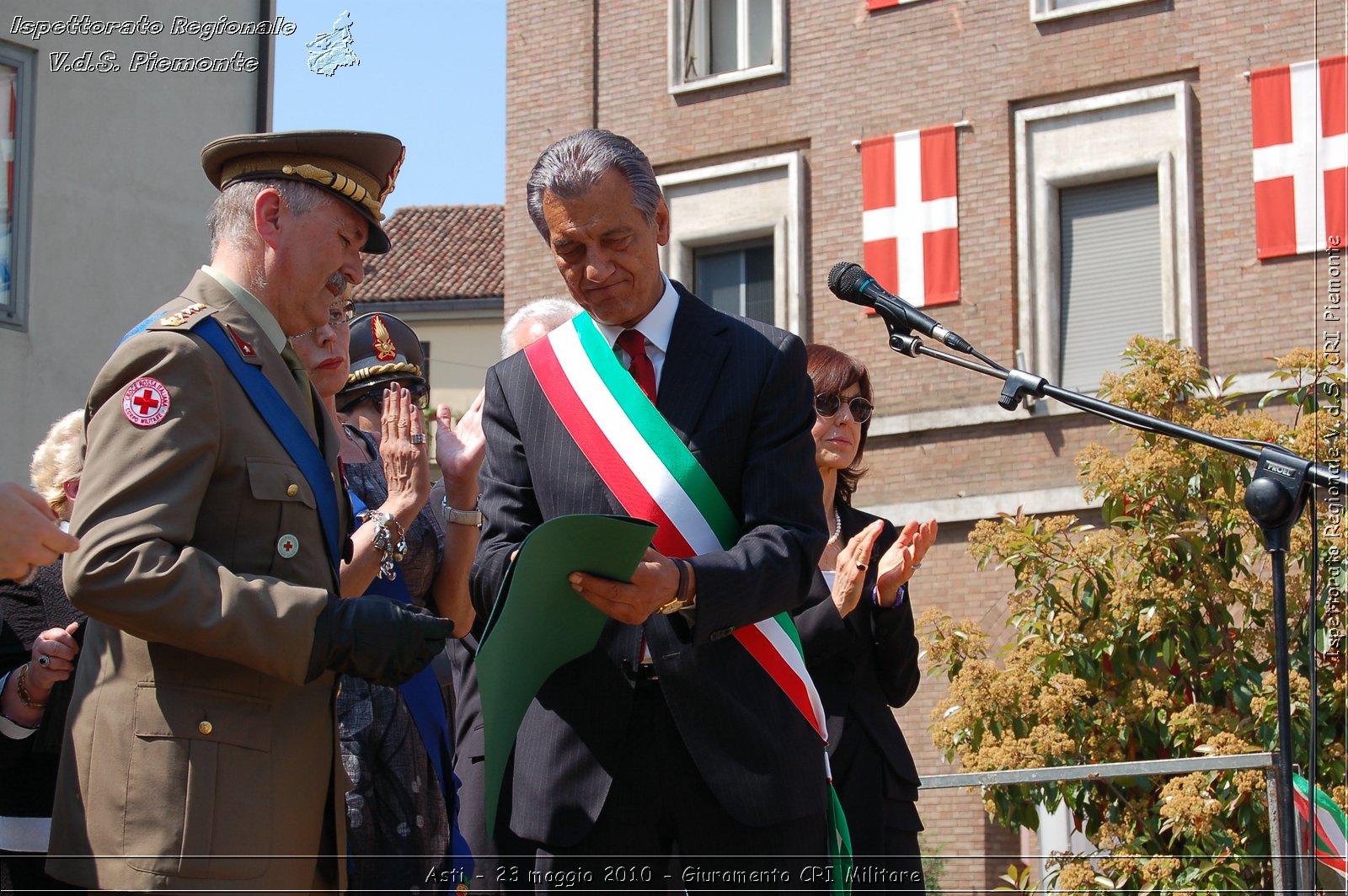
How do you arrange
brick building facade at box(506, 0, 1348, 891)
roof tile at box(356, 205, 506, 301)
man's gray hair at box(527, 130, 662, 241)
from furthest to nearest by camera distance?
roof tile at box(356, 205, 506, 301)
brick building facade at box(506, 0, 1348, 891)
man's gray hair at box(527, 130, 662, 241)

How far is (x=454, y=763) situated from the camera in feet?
15.4

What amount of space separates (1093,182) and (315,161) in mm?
15428

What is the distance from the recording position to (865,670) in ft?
16.7

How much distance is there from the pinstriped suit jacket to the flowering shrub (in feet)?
15.4

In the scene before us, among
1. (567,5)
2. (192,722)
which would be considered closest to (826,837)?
(192,722)

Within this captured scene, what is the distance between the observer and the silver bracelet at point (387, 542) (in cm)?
418

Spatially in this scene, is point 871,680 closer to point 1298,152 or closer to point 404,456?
point 404,456

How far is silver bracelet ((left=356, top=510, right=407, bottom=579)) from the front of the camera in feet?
13.7

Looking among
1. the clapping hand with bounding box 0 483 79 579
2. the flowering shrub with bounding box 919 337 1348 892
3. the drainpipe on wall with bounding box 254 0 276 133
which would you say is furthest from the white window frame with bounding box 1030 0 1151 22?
the clapping hand with bounding box 0 483 79 579

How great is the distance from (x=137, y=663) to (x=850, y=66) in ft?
56.8

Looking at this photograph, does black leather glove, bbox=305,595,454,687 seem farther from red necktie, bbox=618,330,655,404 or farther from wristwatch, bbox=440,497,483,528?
wristwatch, bbox=440,497,483,528

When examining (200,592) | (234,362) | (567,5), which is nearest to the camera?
(200,592)

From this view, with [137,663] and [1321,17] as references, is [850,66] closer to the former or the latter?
[1321,17]

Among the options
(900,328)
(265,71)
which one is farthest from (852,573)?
(265,71)
